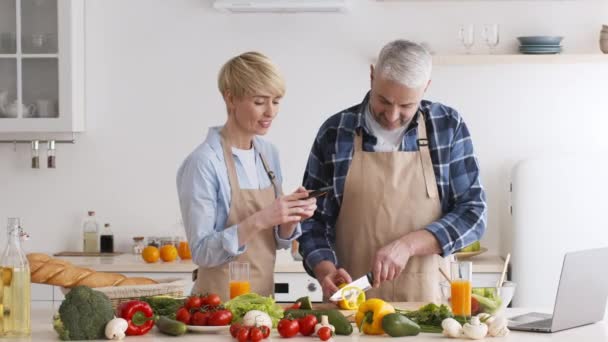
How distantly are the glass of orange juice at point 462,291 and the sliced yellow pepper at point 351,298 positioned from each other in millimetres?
325

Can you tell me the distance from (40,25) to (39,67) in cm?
21

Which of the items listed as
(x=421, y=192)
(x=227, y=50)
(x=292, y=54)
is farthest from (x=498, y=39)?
(x=421, y=192)

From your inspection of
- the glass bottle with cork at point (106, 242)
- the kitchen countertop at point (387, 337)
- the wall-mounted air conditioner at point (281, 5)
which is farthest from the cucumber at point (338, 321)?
the glass bottle with cork at point (106, 242)

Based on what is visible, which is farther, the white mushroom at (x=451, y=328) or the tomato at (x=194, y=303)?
the tomato at (x=194, y=303)

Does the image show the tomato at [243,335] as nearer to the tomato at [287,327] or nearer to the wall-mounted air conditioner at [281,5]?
the tomato at [287,327]

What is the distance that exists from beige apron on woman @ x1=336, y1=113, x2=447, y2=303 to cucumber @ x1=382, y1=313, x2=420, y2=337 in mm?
685

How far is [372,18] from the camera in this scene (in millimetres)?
5316

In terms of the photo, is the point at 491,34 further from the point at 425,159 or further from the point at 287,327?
the point at 287,327

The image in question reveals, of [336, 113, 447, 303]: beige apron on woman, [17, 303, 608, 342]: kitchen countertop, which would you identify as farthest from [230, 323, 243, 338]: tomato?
[336, 113, 447, 303]: beige apron on woman

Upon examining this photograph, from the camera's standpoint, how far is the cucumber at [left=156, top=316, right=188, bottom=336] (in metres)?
2.66

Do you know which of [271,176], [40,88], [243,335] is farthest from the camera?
[40,88]

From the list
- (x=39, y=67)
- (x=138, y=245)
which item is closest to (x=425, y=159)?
(x=138, y=245)

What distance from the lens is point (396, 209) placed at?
3.37 metres

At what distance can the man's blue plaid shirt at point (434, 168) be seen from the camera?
131 inches
